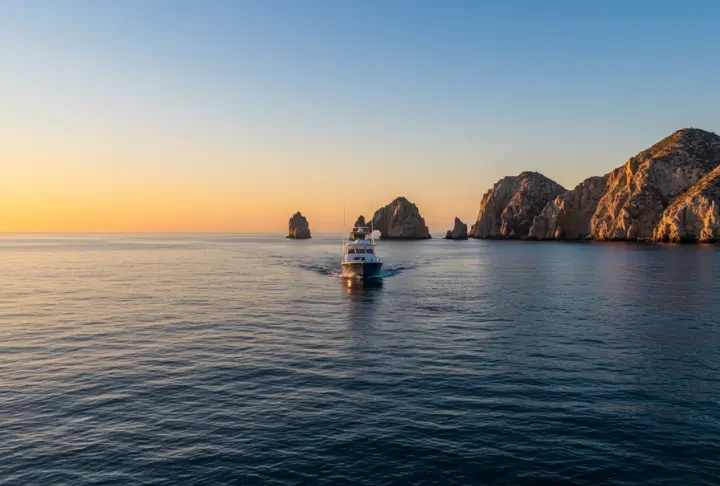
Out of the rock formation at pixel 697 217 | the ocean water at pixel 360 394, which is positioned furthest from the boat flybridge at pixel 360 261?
the rock formation at pixel 697 217

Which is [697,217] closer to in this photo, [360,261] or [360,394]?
[360,261]

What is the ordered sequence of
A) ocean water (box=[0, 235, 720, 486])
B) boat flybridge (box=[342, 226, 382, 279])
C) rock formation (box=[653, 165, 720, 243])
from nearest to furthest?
ocean water (box=[0, 235, 720, 486]) < boat flybridge (box=[342, 226, 382, 279]) < rock formation (box=[653, 165, 720, 243])

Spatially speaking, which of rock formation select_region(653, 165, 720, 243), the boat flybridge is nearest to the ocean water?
the boat flybridge

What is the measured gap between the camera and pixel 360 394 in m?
22.4

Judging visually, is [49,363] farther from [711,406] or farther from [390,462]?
[711,406]

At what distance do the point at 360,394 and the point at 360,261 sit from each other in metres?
50.9

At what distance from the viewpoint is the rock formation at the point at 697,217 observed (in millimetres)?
162750

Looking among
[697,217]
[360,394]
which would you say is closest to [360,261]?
[360,394]

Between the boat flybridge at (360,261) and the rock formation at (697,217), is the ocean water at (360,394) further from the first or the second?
the rock formation at (697,217)

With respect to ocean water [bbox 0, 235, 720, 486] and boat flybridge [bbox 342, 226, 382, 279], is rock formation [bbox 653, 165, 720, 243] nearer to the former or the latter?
ocean water [bbox 0, 235, 720, 486]

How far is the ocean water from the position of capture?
51.1ft

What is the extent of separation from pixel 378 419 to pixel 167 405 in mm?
9739

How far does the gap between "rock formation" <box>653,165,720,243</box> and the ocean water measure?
475ft

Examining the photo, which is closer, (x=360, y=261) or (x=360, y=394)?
(x=360, y=394)
